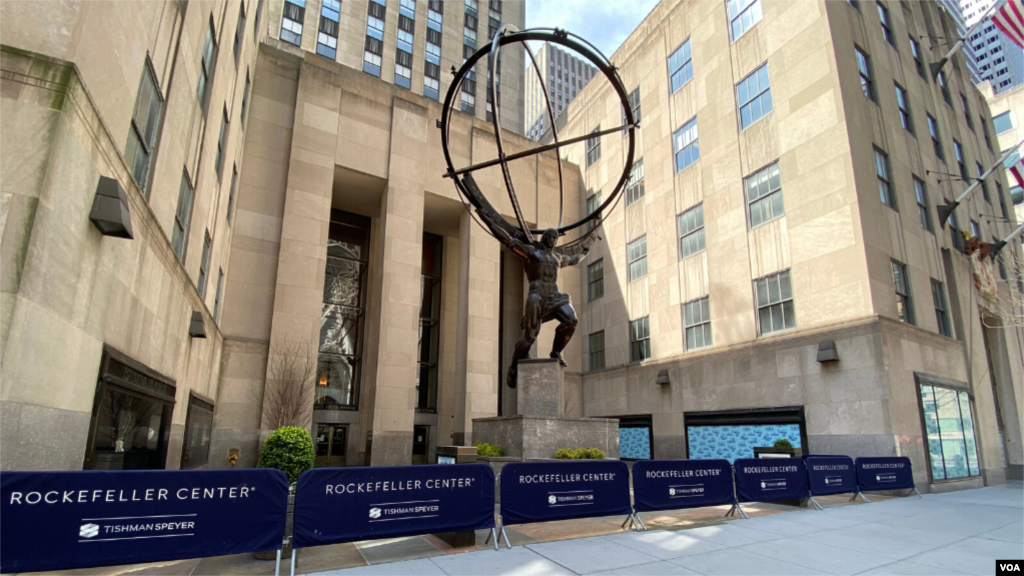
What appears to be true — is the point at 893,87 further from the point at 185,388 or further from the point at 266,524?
the point at 185,388

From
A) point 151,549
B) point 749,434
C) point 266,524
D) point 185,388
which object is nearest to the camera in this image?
point 151,549

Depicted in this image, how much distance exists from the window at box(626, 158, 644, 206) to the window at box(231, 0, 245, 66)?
1974cm

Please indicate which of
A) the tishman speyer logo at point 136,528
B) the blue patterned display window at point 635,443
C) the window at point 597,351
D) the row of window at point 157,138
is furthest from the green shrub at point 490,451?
the window at point 597,351

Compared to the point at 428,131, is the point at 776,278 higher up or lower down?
lower down

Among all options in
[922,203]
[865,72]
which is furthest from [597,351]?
[865,72]

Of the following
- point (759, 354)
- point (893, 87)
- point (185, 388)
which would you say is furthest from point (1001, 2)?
point (185, 388)

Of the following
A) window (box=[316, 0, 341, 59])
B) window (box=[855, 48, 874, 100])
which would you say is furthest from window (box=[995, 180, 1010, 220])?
window (box=[316, 0, 341, 59])

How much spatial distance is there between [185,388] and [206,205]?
17.4 ft

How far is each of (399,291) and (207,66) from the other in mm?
13893

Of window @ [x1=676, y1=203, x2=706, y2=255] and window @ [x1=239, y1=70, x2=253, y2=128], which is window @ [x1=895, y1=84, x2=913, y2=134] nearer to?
window @ [x1=676, y1=203, x2=706, y2=255]

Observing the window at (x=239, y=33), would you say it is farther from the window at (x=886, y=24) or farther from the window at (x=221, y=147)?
the window at (x=886, y=24)

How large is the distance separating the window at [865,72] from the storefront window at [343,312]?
84.8ft

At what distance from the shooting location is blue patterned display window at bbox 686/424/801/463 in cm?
1889

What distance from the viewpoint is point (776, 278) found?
20.2m
